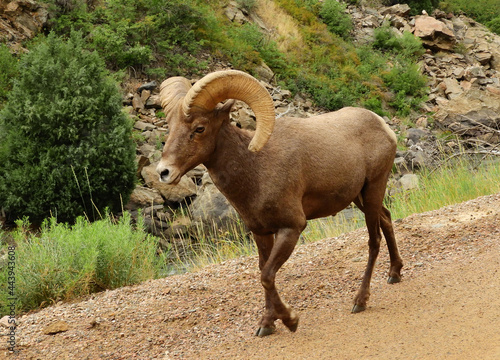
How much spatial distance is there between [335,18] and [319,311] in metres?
28.0

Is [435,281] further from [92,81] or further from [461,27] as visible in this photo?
[461,27]

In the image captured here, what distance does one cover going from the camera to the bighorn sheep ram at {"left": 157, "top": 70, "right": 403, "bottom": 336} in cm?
407

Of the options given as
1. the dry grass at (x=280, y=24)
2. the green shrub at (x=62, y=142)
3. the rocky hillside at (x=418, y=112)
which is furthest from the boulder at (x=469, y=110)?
the green shrub at (x=62, y=142)

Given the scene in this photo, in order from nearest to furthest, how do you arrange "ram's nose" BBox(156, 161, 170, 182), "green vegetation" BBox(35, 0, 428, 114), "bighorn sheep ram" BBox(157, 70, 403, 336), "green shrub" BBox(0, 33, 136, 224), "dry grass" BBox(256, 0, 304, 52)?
"ram's nose" BBox(156, 161, 170, 182), "bighorn sheep ram" BBox(157, 70, 403, 336), "green shrub" BBox(0, 33, 136, 224), "green vegetation" BBox(35, 0, 428, 114), "dry grass" BBox(256, 0, 304, 52)

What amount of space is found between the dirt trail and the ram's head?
1508 mm

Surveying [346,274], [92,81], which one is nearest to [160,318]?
[346,274]

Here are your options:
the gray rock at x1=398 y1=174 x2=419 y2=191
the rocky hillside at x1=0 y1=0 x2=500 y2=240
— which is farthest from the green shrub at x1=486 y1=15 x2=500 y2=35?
the gray rock at x1=398 y1=174 x2=419 y2=191

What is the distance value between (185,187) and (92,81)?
3.57m

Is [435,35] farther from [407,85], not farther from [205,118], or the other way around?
[205,118]

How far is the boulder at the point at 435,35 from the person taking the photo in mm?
31875

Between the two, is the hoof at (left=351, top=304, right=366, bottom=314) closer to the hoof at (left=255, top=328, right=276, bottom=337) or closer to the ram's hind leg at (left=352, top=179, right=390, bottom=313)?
the ram's hind leg at (left=352, top=179, right=390, bottom=313)

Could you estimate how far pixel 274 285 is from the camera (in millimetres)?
4180

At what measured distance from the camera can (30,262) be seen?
621 cm

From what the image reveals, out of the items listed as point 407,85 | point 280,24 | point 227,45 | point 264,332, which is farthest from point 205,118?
point 280,24
